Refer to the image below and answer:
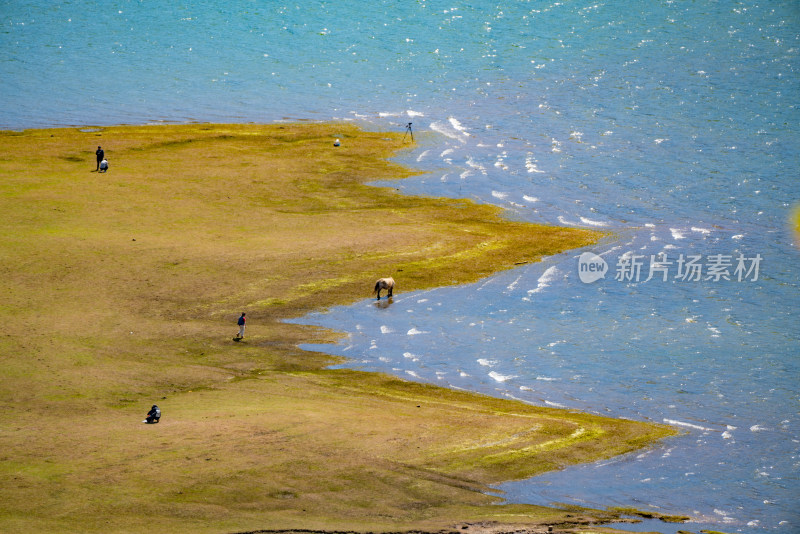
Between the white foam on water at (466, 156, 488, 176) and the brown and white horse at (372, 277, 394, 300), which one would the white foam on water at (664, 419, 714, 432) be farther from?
the white foam on water at (466, 156, 488, 176)

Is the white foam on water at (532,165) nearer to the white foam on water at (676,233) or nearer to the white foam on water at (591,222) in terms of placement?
the white foam on water at (591,222)

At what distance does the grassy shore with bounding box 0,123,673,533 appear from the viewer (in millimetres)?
22656

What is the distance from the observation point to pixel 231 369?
3222cm

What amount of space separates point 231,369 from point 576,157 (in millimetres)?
41584

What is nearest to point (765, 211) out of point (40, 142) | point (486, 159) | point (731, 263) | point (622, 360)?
point (731, 263)

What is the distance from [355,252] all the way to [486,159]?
24.3m

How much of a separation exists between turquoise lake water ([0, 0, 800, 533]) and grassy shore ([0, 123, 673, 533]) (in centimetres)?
217

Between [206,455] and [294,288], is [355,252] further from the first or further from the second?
[206,455]

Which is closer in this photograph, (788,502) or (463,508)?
(463,508)

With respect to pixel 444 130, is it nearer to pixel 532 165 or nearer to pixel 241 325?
pixel 532 165

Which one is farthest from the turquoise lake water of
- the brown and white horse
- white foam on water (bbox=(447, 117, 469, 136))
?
the brown and white horse

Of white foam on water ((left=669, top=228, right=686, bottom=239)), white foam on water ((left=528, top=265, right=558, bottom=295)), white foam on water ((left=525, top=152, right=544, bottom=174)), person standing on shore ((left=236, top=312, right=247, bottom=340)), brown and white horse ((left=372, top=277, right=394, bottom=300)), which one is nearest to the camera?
person standing on shore ((left=236, top=312, right=247, bottom=340))

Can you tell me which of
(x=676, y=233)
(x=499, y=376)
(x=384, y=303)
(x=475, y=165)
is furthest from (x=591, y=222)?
(x=499, y=376)

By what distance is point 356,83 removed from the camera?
9506cm
